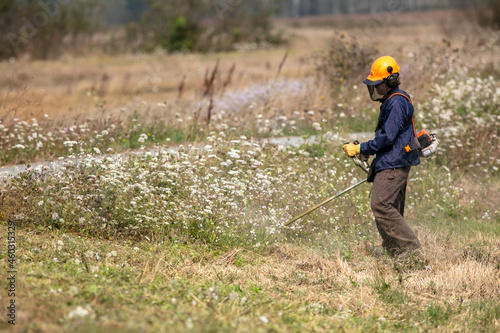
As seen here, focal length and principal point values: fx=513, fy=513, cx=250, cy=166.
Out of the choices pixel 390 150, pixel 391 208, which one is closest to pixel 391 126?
pixel 390 150

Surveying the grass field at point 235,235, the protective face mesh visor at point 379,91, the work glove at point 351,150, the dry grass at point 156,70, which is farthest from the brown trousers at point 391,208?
the dry grass at point 156,70

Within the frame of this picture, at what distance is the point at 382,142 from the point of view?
5109 mm

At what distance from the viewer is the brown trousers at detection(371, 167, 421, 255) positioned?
5.23m

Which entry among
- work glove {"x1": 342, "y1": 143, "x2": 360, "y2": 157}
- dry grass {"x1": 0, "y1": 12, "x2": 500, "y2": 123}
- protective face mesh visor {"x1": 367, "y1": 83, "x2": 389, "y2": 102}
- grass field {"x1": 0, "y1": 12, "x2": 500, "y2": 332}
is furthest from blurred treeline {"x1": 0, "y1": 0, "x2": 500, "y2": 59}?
work glove {"x1": 342, "y1": 143, "x2": 360, "y2": 157}

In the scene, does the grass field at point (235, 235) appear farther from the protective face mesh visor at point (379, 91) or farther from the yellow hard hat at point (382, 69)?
the yellow hard hat at point (382, 69)

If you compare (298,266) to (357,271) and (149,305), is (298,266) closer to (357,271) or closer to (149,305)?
(357,271)

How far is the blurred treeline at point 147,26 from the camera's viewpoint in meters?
24.4

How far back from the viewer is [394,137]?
5059 millimetres

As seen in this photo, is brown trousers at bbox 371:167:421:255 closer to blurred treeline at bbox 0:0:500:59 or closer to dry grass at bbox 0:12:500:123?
dry grass at bbox 0:12:500:123

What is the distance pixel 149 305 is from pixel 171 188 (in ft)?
7.26

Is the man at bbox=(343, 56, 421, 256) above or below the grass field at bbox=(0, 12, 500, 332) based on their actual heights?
above

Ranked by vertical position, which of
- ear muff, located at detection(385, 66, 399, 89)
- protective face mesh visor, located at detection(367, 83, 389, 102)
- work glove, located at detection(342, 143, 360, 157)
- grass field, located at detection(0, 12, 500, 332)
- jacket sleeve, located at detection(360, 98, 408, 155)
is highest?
ear muff, located at detection(385, 66, 399, 89)

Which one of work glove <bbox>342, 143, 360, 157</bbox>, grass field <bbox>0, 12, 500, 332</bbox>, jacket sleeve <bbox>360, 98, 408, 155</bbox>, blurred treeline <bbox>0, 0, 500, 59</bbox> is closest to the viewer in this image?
grass field <bbox>0, 12, 500, 332</bbox>

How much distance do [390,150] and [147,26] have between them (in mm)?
26232
